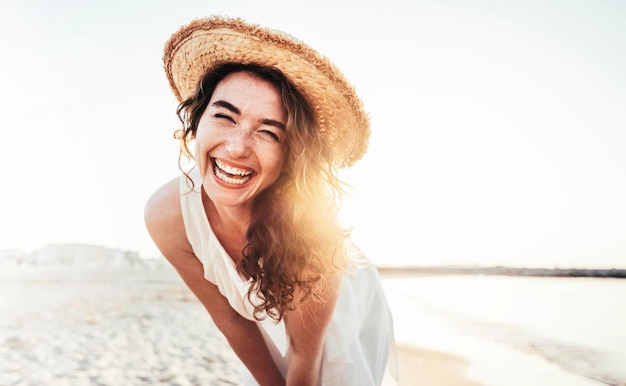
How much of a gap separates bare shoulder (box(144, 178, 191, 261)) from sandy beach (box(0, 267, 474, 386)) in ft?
7.76

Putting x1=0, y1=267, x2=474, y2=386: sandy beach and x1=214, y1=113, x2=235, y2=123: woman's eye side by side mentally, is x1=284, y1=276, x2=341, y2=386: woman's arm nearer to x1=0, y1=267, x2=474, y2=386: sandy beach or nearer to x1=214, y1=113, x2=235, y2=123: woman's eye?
x1=214, y1=113, x2=235, y2=123: woman's eye

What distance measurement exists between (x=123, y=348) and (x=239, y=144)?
541cm

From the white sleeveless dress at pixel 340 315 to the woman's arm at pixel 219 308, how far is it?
0.07 metres

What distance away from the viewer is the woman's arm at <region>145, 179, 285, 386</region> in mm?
3174

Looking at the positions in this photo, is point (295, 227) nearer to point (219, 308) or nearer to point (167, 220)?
point (167, 220)

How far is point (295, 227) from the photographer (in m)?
2.66

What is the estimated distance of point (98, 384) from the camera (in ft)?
16.3

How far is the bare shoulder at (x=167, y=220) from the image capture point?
307 centimetres

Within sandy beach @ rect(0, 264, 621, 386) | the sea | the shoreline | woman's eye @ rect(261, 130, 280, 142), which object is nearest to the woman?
woman's eye @ rect(261, 130, 280, 142)

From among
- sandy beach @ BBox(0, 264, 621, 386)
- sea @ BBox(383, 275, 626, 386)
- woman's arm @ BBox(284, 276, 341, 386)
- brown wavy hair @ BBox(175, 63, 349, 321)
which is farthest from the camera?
sea @ BBox(383, 275, 626, 386)

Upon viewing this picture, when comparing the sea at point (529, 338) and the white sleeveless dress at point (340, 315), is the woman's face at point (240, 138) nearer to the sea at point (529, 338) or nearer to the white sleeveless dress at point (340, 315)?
the white sleeveless dress at point (340, 315)

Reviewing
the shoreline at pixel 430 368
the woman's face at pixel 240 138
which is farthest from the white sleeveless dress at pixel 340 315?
the shoreline at pixel 430 368

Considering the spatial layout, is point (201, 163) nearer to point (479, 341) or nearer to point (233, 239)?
point (233, 239)

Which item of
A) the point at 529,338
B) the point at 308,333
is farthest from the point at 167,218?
the point at 529,338
